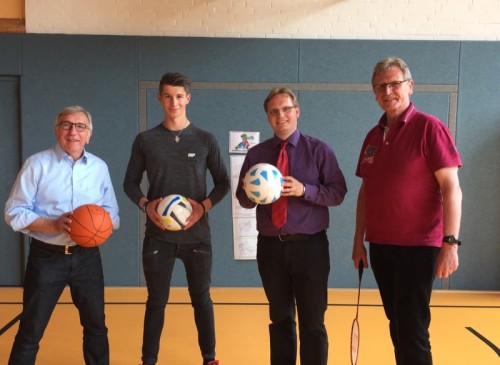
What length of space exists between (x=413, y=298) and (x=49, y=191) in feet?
6.64

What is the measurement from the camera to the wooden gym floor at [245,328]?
10.6ft

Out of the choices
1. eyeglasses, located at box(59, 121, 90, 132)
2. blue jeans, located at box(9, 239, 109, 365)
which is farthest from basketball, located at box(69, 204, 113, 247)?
eyeglasses, located at box(59, 121, 90, 132)

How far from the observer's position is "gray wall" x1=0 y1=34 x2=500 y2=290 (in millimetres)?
4918

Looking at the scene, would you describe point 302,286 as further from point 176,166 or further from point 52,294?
point 52,294

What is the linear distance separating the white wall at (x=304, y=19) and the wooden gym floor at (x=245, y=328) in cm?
297

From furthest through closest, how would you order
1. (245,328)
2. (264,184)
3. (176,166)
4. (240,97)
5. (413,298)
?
(240,97) → (245,328) → (176,166) → (264,184) → (413,298)

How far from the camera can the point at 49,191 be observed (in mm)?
2420

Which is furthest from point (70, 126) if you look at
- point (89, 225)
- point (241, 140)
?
point (241, 140)

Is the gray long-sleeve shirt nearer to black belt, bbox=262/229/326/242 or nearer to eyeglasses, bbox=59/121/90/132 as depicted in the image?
eyeglasses, bbox=59/121/90/132

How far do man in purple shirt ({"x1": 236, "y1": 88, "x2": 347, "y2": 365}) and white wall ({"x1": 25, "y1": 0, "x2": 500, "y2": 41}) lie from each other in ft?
9.50

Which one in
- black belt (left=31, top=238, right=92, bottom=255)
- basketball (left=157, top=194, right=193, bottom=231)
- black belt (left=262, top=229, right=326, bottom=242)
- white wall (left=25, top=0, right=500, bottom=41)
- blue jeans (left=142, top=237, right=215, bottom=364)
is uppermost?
white wall (left=25, top=0, right=500, bottom=41)

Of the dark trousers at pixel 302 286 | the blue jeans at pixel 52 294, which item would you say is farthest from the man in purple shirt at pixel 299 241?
the blue jeans at pixel 52 294

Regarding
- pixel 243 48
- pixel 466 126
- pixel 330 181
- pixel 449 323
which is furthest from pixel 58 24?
pixel 449 323

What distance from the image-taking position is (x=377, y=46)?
196 inches
